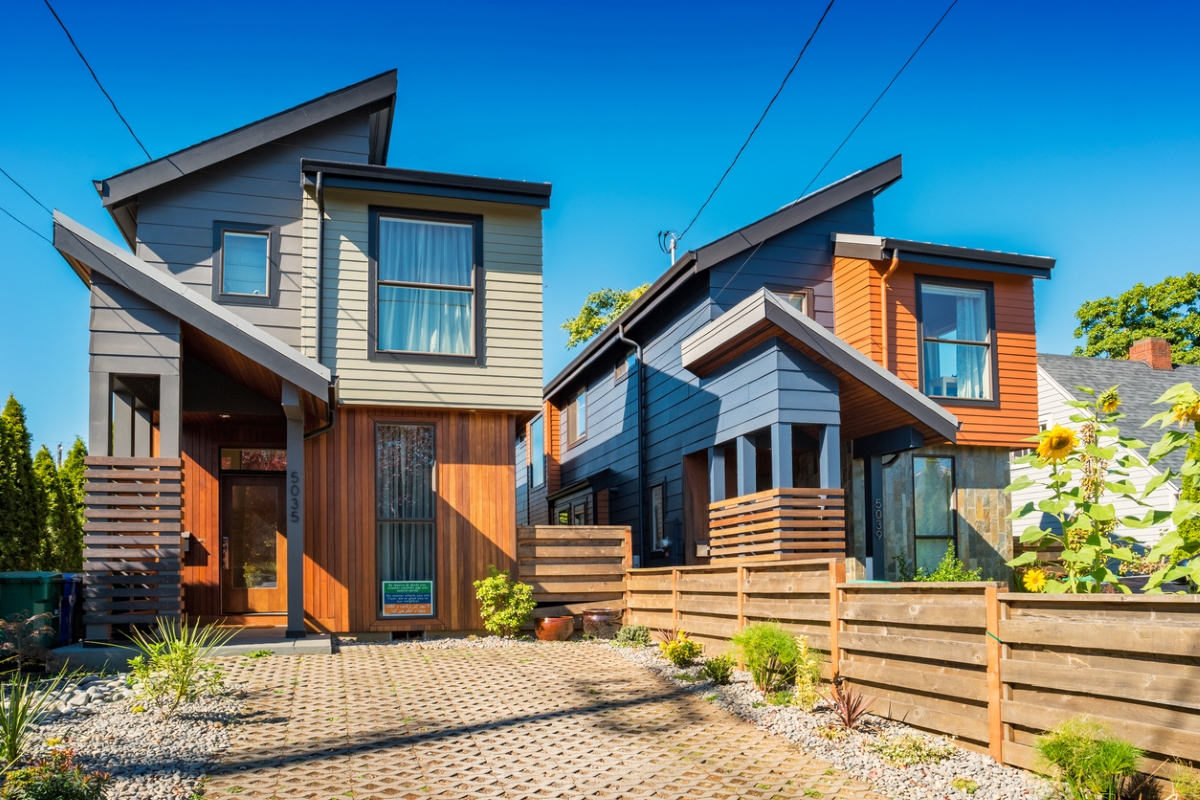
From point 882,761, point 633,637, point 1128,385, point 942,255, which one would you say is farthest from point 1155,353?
point 882,761

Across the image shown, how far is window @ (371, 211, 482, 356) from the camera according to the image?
40.5 ft

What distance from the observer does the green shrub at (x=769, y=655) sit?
25.0 ft

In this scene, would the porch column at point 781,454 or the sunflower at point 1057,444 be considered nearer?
the sunflower at point 1057,444

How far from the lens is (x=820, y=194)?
15094 mm

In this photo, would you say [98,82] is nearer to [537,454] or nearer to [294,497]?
[294,497]

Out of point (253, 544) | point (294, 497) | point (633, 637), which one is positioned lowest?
point (633, 637)

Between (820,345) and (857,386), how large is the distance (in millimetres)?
909

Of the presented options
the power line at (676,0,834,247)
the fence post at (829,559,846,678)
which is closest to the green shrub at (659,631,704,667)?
the fence post at (829,559,846,678)

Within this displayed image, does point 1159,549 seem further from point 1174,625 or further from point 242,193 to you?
point 242,193

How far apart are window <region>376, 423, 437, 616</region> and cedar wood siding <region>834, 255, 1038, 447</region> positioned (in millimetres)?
6801

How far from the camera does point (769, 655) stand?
7.73 m

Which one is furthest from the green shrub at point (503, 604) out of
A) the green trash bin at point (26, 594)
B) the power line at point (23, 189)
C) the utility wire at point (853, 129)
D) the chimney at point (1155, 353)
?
the chimney at point (1155, 353)

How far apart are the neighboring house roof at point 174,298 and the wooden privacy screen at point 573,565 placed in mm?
3827

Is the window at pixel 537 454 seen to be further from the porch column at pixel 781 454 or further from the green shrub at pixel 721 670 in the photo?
the green shrub at pixel 721 670
